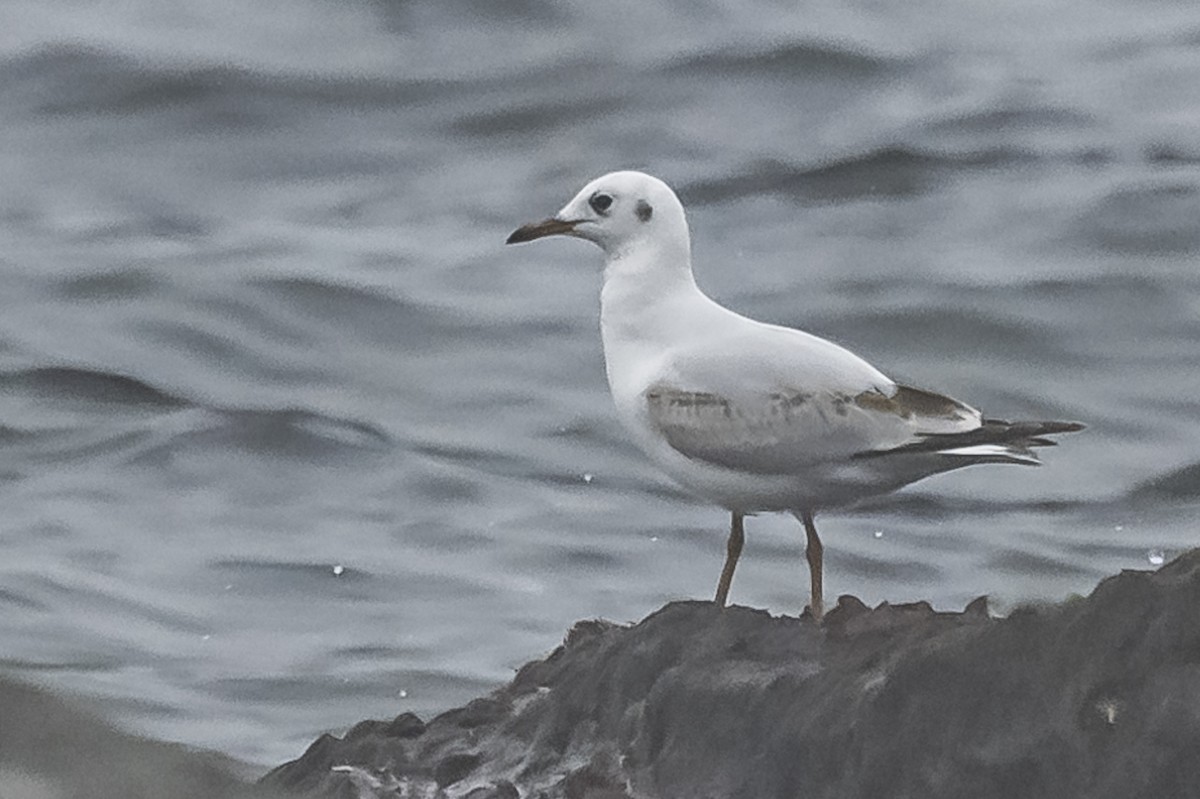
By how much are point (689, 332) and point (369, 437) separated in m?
5.80

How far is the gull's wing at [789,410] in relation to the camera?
6184 mm

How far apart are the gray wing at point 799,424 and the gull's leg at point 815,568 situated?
194mm

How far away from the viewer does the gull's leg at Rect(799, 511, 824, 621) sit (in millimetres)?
5984

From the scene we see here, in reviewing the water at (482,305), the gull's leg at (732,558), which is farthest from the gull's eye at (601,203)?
the water at (482,305)

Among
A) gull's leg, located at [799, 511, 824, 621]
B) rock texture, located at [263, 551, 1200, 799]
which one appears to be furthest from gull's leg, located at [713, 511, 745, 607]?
rock texture, located at [263, 551, 1200, 799]

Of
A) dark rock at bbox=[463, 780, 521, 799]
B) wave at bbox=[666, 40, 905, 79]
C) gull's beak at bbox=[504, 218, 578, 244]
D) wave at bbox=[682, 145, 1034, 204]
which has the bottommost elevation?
wave at bbox=[682, 145, 1034, 204]

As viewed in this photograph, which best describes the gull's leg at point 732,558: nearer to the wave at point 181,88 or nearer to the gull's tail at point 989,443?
the gull's tail at point 989,443

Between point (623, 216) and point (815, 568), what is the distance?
1.15 metres

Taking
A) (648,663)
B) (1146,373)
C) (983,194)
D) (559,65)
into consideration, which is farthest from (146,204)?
(648,663)

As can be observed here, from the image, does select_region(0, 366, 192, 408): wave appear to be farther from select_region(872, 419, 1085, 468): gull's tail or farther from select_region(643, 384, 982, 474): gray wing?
select_region(872, 419, 1085, 468): gull's tail

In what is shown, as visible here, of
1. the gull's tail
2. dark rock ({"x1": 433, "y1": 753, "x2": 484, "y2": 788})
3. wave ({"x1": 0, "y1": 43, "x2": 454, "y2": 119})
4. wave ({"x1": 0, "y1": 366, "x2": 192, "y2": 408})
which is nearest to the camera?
dark rock ({"x1": 433, "y1": 753, "x2": 484, "y2": 788})

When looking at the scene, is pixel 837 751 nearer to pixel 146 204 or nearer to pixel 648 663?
pixel 648 663

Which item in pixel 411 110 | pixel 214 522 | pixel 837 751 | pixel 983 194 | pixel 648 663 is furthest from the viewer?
pixel 411 110

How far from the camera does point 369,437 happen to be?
1226 cm
